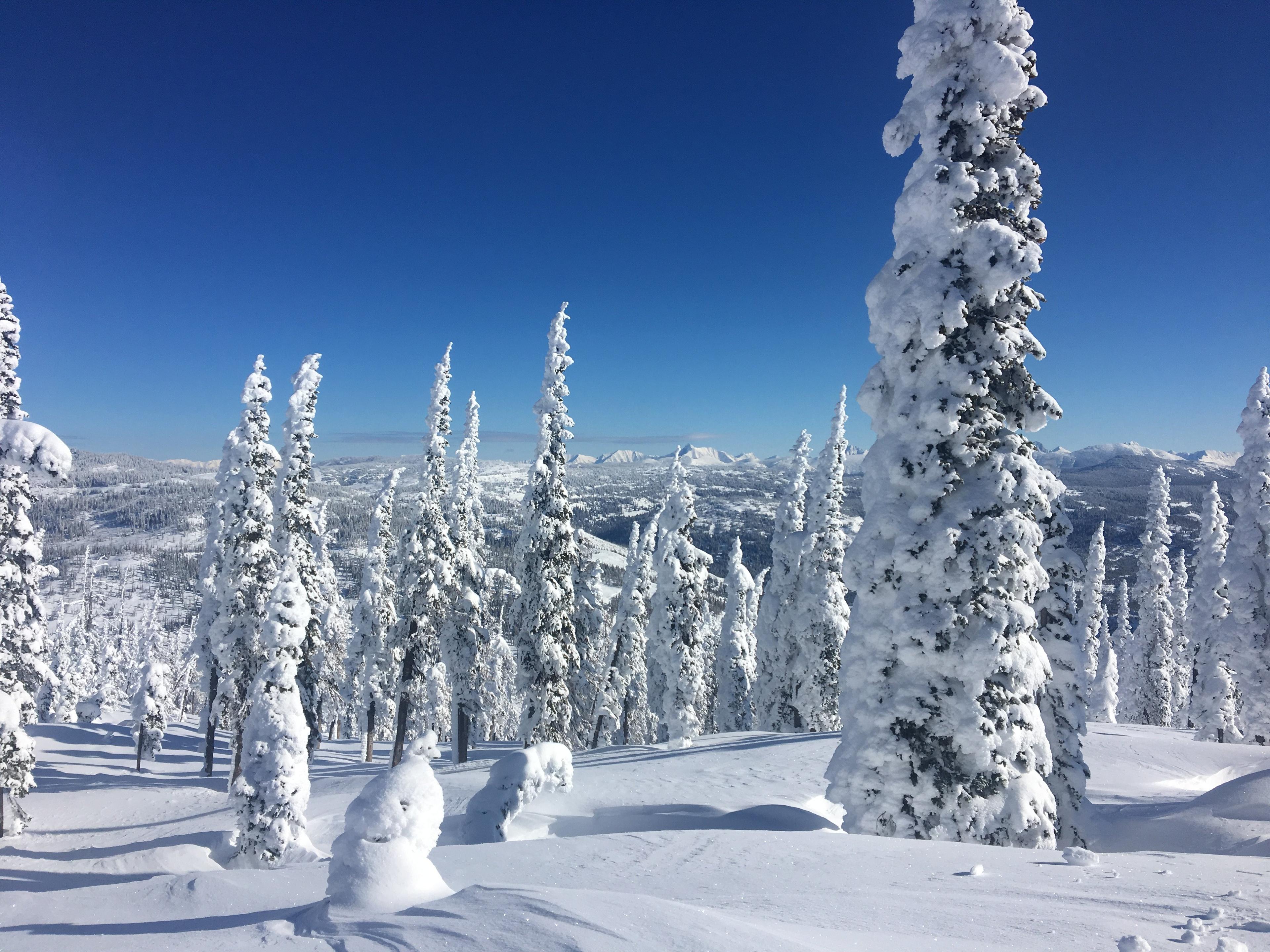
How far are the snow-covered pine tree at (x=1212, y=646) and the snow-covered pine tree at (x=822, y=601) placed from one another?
736 inches

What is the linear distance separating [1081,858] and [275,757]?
18350mm

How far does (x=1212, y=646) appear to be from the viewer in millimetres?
31328

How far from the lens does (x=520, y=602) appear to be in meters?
25.1

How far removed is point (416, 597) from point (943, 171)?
25.5 meters

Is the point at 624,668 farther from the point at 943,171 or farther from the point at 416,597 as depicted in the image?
the point at 943,171

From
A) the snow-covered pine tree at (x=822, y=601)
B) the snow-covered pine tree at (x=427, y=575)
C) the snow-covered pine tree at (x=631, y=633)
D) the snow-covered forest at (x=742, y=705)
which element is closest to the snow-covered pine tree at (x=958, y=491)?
the snow-covered forest at (x=742, y=705)

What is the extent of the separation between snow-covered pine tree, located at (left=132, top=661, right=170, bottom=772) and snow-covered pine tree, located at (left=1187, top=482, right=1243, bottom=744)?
54228mm

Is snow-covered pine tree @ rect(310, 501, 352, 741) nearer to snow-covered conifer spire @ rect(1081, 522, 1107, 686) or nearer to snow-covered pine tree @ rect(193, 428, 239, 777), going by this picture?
snow-covered pine tree @ rect(193, 428, 239, 777)

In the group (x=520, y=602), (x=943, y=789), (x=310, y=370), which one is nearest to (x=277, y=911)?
(x=943, y=789)

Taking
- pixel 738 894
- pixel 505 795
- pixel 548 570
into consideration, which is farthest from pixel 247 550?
pixel 738 894

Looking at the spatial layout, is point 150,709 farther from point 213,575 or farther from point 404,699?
point 404,699

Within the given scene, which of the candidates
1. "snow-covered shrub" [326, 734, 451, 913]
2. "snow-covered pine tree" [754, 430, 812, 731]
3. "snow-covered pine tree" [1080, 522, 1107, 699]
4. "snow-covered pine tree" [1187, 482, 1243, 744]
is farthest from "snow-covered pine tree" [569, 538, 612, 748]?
"snow-covered pine tree" [1080, 522, 1107, 699]

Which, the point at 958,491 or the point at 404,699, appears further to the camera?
the point at 404,699

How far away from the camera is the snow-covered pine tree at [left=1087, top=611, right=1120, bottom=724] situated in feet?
167
